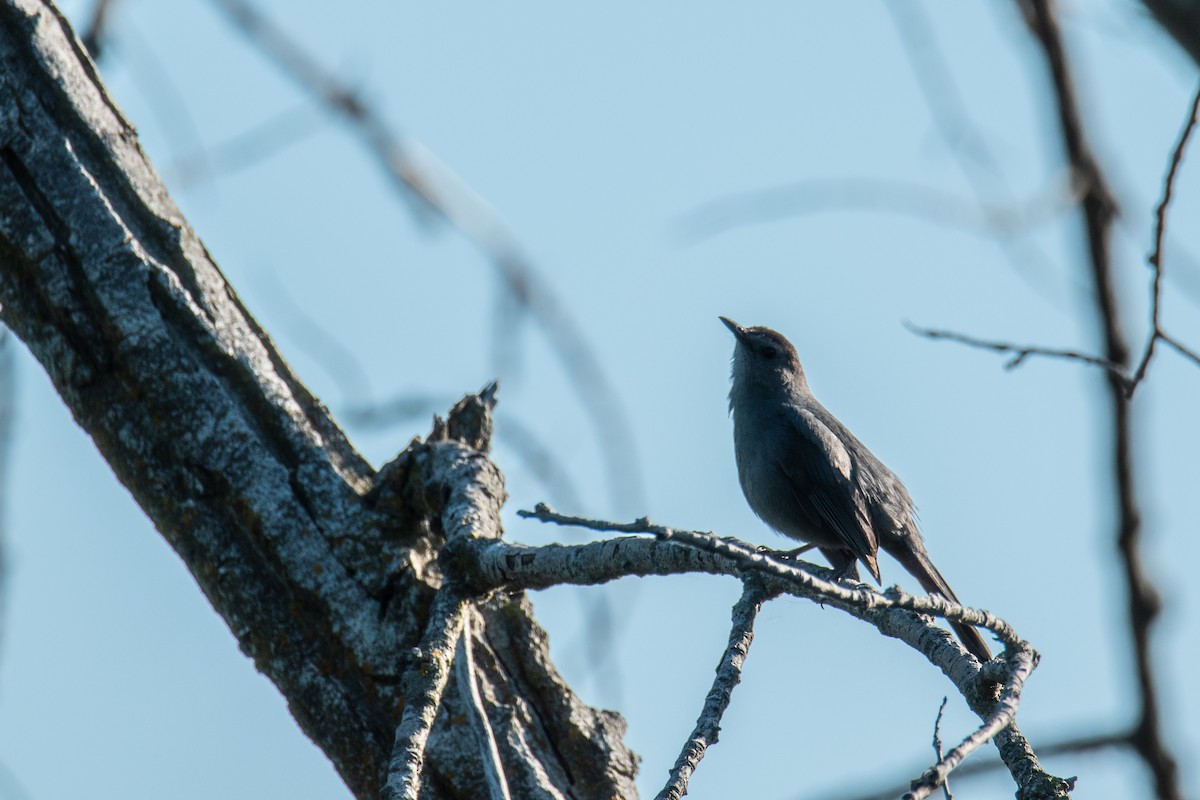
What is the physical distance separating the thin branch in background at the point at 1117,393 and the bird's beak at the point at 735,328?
2.13 m

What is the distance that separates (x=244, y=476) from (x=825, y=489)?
3.15 metres

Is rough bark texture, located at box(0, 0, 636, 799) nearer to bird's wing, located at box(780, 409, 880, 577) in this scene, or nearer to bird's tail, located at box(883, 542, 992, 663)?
bird's wing, located at box(780, 409, 880, 577)

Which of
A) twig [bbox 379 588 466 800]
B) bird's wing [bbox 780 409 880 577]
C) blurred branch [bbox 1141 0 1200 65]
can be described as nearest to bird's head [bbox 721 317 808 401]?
bird's wing [bbox 780 409 880 577]

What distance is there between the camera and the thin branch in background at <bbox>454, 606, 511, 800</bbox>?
2963 mm

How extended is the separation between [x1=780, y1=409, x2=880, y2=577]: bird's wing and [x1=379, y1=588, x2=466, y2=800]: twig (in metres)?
2.91

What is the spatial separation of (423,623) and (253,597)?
458 millimetres

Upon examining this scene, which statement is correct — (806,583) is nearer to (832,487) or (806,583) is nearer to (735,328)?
(832,487)

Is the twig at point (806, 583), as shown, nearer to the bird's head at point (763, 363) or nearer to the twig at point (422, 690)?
the twig at point (422, 690)

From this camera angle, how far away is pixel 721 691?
269 cm

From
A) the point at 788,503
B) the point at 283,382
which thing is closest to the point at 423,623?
the point at 283,382

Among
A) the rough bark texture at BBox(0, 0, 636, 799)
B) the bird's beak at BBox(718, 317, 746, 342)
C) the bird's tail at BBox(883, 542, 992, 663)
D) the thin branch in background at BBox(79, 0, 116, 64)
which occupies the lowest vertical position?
the rough bark texture at BBox(0, 0, 636, 799)

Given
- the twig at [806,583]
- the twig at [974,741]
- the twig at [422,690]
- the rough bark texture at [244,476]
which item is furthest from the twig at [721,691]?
the rough bark texture at [244,476]

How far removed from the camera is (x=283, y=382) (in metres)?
3.79

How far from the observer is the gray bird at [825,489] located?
5879 millimetres
